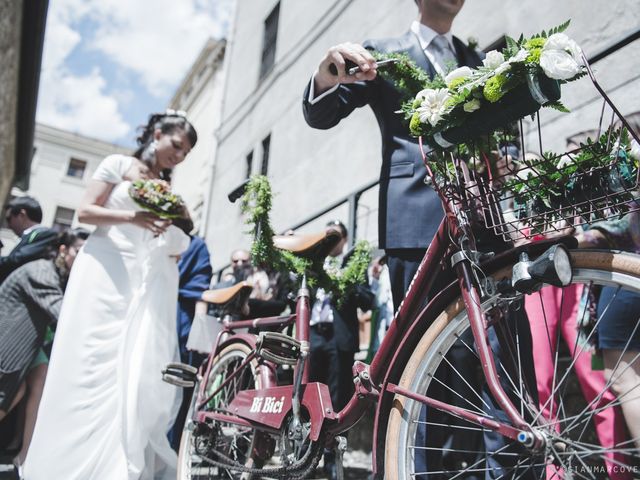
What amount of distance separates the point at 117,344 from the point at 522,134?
2508 millimetres

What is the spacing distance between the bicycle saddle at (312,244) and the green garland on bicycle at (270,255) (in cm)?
3

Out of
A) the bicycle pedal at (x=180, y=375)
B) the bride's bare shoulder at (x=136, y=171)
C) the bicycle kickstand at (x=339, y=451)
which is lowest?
the bicycle kickstand at (x=339, y=451)

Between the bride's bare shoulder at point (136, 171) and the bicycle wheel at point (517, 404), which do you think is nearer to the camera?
the bicycle wheel at point (517, 404)

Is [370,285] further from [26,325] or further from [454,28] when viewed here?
[454,28]

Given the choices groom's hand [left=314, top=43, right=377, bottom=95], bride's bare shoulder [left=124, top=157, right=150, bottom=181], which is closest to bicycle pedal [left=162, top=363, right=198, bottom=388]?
bride's bare shoulder [left=124, top=157, right=150, bottom=181]

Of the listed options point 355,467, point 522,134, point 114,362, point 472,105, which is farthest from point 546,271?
point 355,467

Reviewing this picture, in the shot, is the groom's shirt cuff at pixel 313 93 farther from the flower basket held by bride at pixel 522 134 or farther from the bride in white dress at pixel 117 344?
the bride in white dress at pixel 117 344

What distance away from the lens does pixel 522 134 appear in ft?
4.11

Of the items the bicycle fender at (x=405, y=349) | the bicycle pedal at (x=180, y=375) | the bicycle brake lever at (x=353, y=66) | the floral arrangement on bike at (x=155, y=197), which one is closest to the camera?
the bicycle fender at (x=405, y=349)

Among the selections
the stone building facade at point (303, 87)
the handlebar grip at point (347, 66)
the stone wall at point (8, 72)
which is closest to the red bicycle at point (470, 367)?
the handlebar grip at point (347, 66)

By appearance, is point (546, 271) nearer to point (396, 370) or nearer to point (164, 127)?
point (396, 370)

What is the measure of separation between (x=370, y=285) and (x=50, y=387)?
7.74ft

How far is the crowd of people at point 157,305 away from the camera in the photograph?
193 cm

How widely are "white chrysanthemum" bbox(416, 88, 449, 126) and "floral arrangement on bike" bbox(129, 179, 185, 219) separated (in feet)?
6.41
